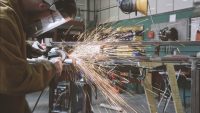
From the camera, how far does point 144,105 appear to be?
685 cm

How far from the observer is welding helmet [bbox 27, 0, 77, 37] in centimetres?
207

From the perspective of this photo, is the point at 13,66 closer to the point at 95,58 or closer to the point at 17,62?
the point at 17,62

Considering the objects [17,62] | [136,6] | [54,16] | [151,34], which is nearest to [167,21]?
[151,34]

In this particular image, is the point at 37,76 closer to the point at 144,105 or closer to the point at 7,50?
the point at 7,50

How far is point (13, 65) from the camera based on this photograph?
152 centimetres

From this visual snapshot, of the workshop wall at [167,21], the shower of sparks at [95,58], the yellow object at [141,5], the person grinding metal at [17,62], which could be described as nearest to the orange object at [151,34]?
the workshop wall at [167,21]

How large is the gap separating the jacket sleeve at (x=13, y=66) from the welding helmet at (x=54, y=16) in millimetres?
446

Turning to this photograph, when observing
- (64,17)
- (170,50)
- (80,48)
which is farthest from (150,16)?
(64,17)

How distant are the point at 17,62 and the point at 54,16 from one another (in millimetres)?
815

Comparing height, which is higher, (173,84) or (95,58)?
(95,58)

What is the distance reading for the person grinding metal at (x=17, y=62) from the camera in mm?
1502

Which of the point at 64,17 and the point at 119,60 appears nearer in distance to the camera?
the point at 64,17

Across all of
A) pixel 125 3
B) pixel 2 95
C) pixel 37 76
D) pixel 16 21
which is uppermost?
pixel 125 3

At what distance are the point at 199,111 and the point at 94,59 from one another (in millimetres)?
1222
